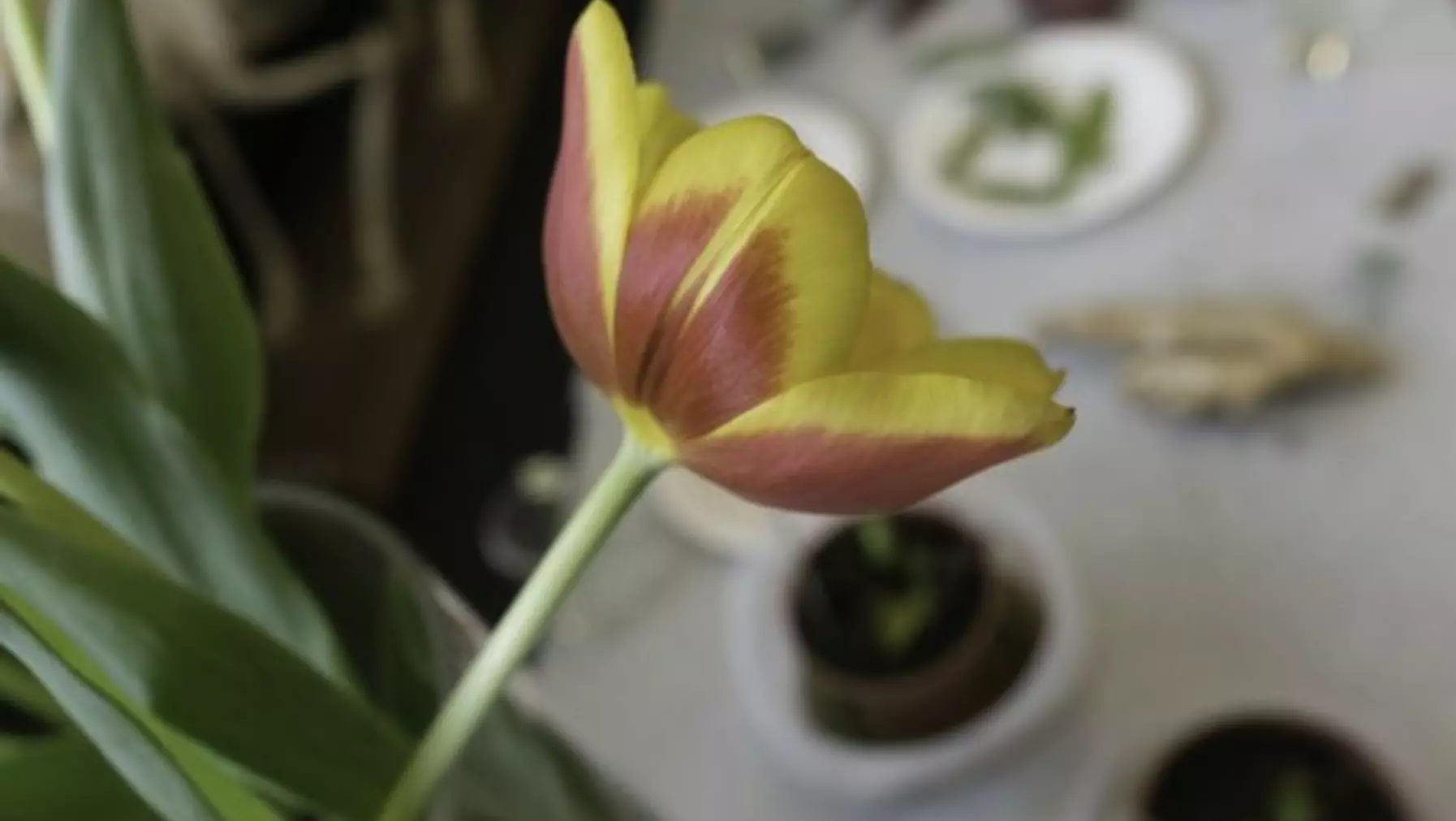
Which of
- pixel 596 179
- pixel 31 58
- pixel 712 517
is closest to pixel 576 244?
pixel 596 179

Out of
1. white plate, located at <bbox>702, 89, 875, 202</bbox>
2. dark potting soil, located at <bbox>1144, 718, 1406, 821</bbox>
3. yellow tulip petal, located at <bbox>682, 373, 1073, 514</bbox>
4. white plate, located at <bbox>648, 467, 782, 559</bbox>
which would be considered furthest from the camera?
white plate, located at <bbox>702, 89, 875, 202</bbox>

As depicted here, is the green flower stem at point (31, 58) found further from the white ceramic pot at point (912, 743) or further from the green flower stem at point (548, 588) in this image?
the white ceramic pot at point (912, 743)

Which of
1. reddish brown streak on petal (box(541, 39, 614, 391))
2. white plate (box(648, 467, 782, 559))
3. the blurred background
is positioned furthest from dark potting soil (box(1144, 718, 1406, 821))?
reddish brown streak on petal (box(541, 39, 614, 391))

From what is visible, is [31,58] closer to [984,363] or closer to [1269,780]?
[984,363]

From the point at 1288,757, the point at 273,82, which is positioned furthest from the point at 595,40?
the point at 273,82

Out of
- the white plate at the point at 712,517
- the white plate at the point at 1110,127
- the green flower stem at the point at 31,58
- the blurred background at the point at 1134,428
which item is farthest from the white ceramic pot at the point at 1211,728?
the green flower stem at the point at 31,58

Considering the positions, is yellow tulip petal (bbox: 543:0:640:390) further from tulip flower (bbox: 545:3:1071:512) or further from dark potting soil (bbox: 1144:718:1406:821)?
dark potting soil (bbox: 1144:718:1406:821)

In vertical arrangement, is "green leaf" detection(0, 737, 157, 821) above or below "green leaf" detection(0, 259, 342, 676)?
below

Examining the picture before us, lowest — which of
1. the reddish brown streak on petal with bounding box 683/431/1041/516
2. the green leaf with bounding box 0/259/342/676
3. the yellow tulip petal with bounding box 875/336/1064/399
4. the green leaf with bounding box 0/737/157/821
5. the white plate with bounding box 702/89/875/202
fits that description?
the green leaf with bounding box 0/737/157/821
